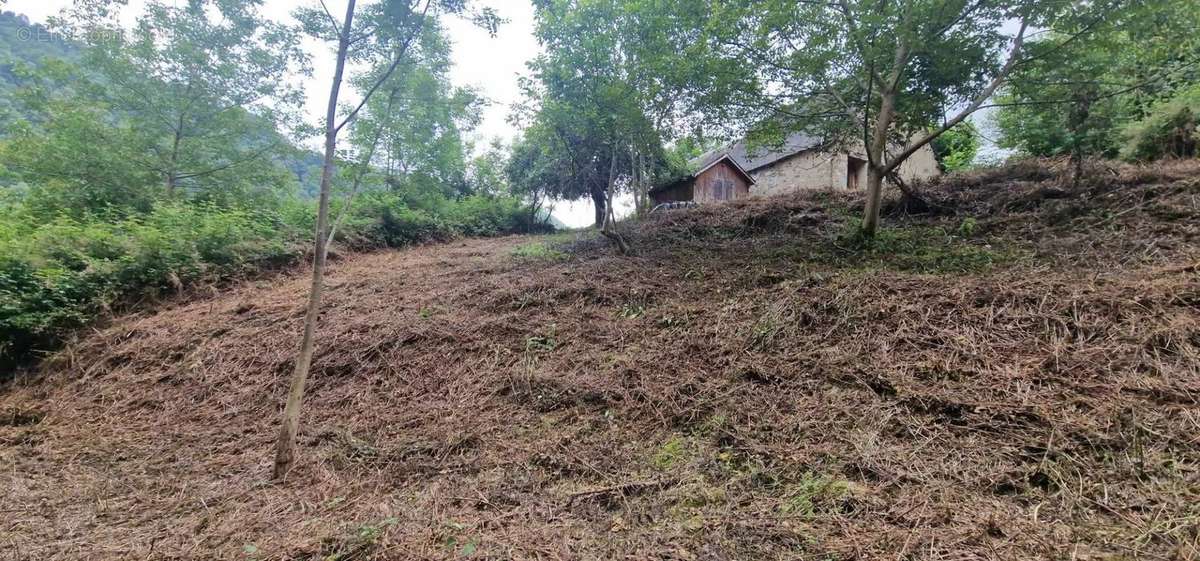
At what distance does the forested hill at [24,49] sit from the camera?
26.5ft

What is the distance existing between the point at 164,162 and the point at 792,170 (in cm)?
1845

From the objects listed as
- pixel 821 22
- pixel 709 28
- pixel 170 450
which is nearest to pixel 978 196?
pixel 821 22

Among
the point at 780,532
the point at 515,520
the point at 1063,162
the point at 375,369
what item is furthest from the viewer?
the point at 1063,162

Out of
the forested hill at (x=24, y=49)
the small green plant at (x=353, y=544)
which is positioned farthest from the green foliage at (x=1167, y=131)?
the forested hill at (x=24, y=49)

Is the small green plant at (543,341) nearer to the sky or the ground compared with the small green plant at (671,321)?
nearer to the ground

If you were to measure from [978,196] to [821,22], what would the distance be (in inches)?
173

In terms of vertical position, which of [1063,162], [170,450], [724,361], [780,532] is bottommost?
[170,450]

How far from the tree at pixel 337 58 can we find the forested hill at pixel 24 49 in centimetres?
944

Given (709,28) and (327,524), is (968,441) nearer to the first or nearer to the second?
(327,524)

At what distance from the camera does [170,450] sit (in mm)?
3666

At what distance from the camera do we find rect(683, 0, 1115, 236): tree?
4.72m

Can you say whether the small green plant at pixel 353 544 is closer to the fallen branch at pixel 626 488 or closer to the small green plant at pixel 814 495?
the fallen branch at pixel 626 488

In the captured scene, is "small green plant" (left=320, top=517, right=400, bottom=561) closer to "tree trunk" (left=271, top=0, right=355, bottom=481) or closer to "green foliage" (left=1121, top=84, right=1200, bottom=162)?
"tree trunk" (left=271, top=0, right=355, bottom=481)

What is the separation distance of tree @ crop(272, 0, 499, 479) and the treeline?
533 mm
